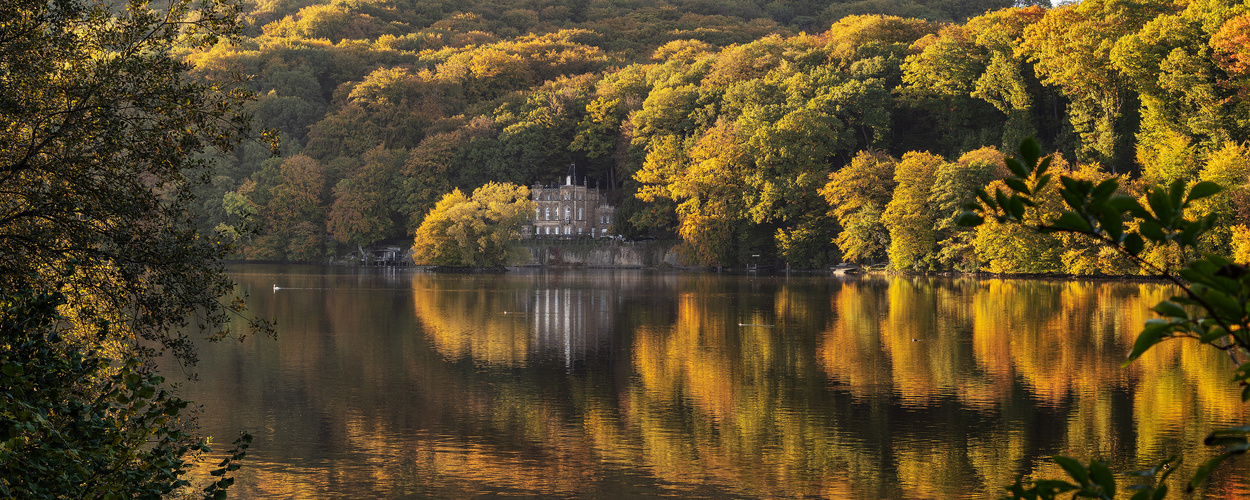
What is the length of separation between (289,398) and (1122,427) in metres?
14.3

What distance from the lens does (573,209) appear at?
102875mm

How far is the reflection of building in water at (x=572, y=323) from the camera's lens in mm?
28516

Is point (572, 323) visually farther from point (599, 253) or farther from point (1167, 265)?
point (599, 253)

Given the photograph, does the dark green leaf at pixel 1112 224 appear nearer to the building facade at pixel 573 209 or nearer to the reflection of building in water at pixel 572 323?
the reflection of building in water at pixel 572 323

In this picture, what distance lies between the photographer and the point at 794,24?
152 m

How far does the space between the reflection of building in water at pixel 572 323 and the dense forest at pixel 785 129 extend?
1337cm

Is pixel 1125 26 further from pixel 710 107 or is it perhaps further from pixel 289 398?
pixel 289 398

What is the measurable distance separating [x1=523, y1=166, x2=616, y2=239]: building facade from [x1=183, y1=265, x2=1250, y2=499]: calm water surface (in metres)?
63.4

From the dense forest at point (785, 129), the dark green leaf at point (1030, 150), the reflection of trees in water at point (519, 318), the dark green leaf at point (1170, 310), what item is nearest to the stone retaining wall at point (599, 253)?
the dense forest at point (785, 129)

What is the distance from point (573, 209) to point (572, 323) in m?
67.0

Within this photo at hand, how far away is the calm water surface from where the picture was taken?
14.5 meters

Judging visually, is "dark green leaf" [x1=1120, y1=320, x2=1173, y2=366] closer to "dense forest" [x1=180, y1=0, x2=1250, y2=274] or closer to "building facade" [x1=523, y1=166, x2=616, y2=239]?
"dense forest" [x1=180, y1=0, x2=1250, y2=274]

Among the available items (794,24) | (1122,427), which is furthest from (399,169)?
(1122,427)

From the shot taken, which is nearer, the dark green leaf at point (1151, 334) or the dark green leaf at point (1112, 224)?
the dark green leaf at point (1151, 334)
